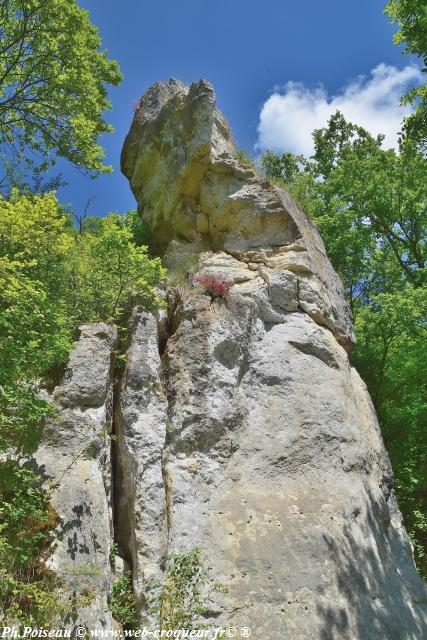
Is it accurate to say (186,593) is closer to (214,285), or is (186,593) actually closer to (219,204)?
(214,285)

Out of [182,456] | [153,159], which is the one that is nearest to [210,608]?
[182,456]

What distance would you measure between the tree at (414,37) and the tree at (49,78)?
5.96m

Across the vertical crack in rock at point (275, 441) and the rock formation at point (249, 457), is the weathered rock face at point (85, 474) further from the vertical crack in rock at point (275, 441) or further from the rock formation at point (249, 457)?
the vertical crack in rock at point (275, 441)

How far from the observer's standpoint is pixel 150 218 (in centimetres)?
1387

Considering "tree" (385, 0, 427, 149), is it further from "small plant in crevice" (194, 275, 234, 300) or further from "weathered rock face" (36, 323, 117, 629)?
"weathered rock face" (36, 323, 117, 629)

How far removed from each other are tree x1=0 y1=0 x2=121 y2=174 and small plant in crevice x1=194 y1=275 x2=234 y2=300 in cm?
353

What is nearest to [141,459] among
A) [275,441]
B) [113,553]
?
[113,553]

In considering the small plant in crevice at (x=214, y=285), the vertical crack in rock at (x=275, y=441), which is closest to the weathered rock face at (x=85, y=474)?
the vertical crack in rock at (x=275, y=441)

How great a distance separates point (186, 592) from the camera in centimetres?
621

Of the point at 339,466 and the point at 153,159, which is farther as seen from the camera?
the point at 153,159

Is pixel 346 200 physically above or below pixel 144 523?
above

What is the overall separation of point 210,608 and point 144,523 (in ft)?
4.78

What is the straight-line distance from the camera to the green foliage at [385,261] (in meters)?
13.0

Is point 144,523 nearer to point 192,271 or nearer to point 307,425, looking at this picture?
point 307,425
